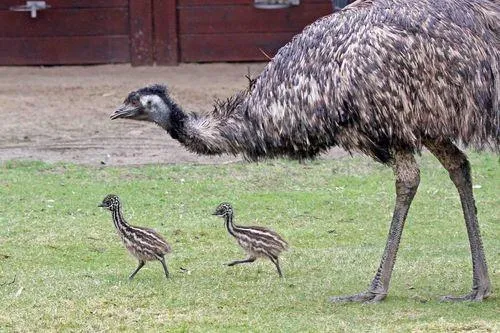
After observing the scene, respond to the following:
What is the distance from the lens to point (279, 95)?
7691 millimetres

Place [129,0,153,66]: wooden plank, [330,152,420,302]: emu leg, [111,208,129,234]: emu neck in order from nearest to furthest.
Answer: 1. [330,152,420,302]: emu leg
2. [111,208,129,234]: emu neck
3. [129,0,153,66]: wooden plank

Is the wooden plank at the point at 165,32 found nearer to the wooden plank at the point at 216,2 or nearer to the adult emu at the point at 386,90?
the wooden plank at the point at 216,2

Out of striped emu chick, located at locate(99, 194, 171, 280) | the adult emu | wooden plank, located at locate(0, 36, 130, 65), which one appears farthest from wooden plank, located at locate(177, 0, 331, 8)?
the adult emu

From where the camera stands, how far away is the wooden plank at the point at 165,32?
16047mm

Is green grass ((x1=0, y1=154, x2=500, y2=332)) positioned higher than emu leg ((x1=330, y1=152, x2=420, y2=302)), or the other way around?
emu leg ((x1=330, y1=152, x2=420, y2=302))

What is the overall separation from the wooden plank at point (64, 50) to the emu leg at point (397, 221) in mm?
8866

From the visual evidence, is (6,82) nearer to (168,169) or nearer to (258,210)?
(168,169)

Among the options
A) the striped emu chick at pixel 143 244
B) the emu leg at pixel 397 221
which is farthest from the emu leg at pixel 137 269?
the emu leg at pixel 397 221

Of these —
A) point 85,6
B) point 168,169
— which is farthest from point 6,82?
point 168,169

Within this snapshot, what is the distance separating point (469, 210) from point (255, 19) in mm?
8627

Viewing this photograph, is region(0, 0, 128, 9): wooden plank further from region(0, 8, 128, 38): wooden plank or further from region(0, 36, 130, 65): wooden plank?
region(0, 36, 130, 65): wooden plank

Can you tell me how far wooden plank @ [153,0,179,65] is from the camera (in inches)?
632

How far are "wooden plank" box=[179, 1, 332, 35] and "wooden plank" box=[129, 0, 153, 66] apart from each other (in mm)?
496

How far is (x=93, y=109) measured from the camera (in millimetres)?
14711
